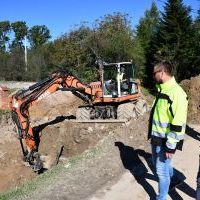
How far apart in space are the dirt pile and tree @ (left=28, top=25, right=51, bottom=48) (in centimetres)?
7858

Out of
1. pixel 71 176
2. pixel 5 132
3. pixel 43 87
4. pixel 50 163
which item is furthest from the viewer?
pixel 5 132

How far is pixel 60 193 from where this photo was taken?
841 centimetres

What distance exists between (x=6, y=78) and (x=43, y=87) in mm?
40549

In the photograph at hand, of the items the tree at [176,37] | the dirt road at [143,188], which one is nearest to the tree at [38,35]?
the tree at [176,37]

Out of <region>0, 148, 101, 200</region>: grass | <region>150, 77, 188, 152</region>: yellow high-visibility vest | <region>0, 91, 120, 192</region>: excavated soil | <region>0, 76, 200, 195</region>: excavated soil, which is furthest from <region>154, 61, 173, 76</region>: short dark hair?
Result: <region>0, 91, 120, 192</region>: excavated soil

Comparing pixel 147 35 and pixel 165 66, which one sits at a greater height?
pixel 147 35

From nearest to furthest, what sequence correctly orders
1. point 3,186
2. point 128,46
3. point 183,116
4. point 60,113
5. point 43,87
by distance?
point 183,116 < point 3,186 < point 43,87 < point 60,113 < point 128,46

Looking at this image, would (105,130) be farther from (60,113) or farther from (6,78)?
(6,78)

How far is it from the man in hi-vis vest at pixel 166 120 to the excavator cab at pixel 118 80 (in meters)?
13.0

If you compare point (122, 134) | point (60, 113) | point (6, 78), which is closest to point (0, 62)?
point (6, 78)

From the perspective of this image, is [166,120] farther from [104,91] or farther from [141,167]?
[104,91]

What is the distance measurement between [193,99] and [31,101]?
575 centimetres

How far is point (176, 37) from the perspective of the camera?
39.5 m

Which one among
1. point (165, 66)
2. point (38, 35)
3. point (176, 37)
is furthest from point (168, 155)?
point (38, 35)
